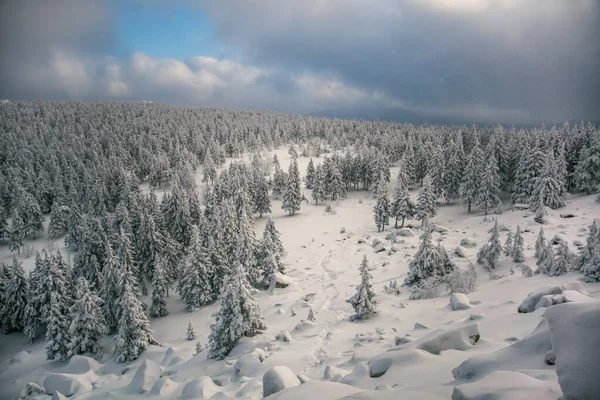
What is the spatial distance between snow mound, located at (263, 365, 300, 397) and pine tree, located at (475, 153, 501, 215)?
60896 mm

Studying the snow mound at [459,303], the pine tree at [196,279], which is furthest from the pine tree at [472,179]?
the pine tree at [196,279]

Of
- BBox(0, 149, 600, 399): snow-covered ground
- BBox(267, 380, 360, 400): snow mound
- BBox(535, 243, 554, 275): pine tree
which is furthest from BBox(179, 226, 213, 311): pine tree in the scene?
BBox(535, 243, 554, 275): pine tree

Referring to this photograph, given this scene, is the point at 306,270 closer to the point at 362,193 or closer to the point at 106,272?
the point at 106,272

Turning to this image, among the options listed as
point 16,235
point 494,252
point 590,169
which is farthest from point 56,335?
point 590,169

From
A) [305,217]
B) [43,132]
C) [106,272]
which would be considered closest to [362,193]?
[305,217]

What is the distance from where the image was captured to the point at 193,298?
4284 centimetres

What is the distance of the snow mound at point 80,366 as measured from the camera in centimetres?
2875

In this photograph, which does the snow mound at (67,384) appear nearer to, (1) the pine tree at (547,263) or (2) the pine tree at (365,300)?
(2) the pine tree at (365,300)

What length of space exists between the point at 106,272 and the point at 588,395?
43.8 m

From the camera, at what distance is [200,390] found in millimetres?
17203

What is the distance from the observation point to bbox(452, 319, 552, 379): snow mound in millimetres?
9891

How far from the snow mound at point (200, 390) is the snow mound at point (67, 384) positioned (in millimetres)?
12034

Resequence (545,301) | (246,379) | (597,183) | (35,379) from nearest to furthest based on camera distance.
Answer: (545,301)
(246,379)
(35,379)
(597,183)

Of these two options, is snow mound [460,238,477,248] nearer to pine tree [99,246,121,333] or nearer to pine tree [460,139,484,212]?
pine tree [460,139,484,212]
